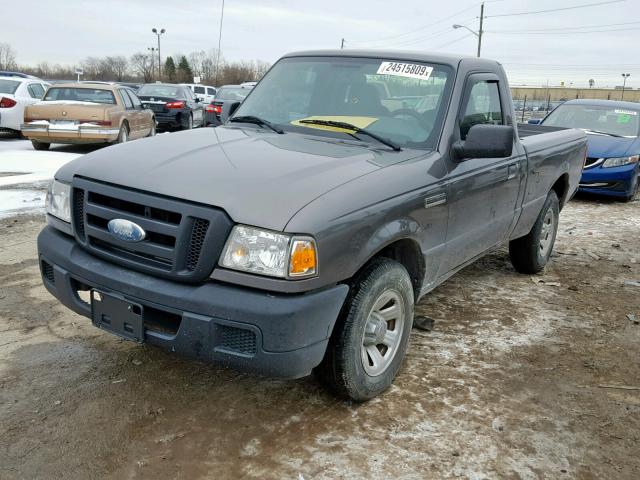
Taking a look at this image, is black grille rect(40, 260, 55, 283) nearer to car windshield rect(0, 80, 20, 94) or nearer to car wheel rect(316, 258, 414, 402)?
car wheel rect(316, 258, 414, 402)

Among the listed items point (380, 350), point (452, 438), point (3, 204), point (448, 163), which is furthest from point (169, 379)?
point (3, 204)

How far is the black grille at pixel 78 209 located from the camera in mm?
3053

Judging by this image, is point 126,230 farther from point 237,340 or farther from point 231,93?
point 231,93

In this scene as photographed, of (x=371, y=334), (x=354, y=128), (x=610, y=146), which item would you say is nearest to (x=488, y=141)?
(x=354, y=128)

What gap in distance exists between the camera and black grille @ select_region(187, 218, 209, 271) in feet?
8.54

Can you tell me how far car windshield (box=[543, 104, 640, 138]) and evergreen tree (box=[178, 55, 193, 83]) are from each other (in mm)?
69146

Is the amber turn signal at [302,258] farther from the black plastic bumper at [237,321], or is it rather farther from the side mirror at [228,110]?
the side mirror at [228,110]

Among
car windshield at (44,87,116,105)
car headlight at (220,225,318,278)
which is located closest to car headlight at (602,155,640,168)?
car headlight at (220,225,318,278)

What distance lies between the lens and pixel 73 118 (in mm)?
11867

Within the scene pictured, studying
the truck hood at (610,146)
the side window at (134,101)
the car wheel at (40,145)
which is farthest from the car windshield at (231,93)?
the truck hood at (610,146)

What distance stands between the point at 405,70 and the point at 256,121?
1034 millimetres

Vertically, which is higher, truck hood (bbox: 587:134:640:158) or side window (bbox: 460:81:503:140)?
side window (bbox: 460:81:503:140)

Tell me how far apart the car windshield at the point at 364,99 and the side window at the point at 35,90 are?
12.9 meters

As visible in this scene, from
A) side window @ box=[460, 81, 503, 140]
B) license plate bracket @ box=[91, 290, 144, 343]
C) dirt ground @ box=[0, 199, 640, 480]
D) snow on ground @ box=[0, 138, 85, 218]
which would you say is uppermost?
side window @ box=[460, 81, 503, 140]
